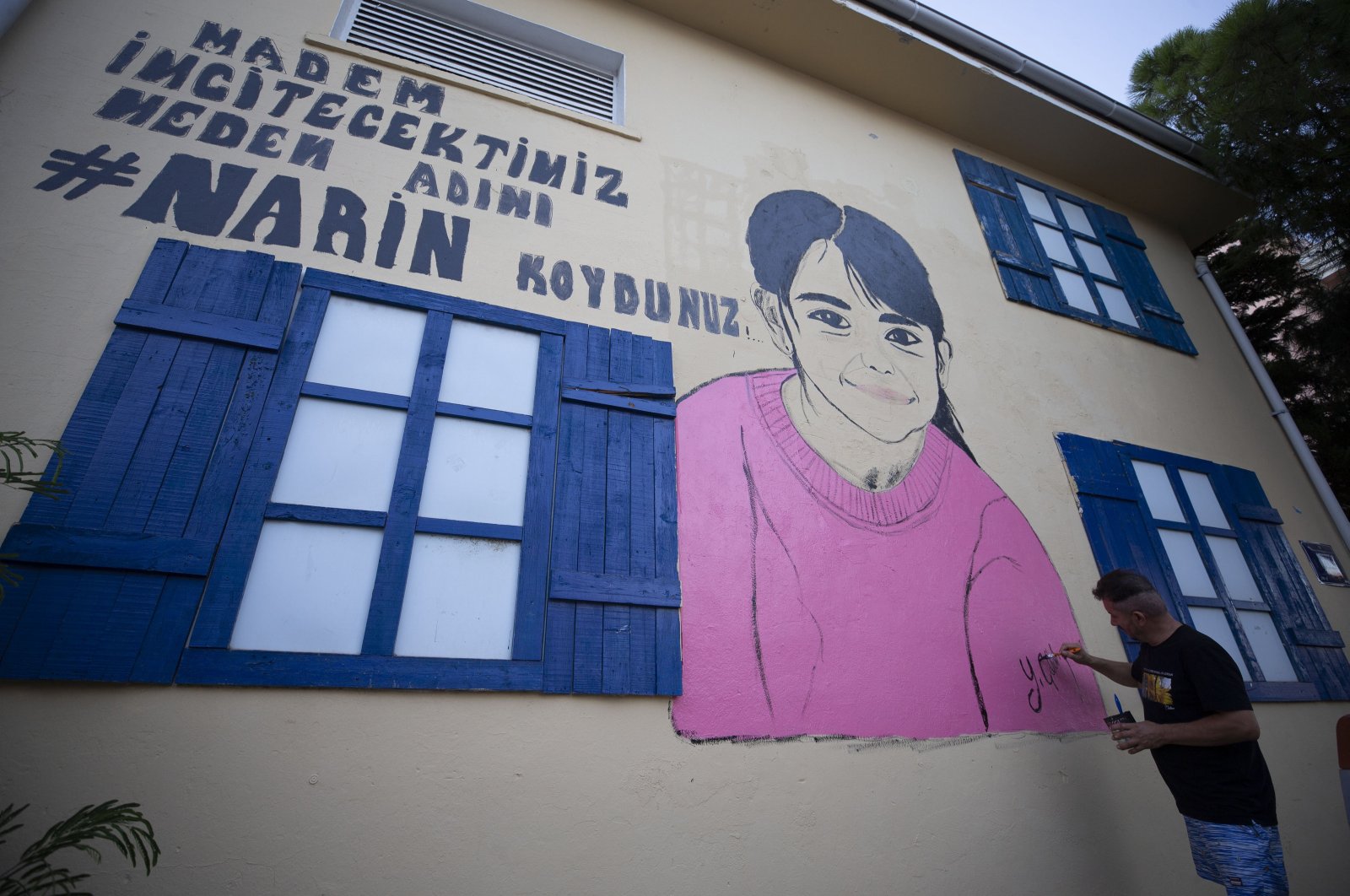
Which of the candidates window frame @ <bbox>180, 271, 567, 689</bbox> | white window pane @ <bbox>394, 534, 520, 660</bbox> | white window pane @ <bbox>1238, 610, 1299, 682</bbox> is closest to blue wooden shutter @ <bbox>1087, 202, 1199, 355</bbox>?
white window pane @ <bbox>1238, 610, 1299, 682</bbox>

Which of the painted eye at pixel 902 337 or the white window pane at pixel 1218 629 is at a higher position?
the painted eye at pixel 902 337

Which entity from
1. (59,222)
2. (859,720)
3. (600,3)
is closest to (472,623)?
(859,720)

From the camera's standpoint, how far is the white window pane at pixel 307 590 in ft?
7.82

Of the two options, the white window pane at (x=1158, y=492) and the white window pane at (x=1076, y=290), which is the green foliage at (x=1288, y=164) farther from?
the white window pane at (x=1158, y=492)

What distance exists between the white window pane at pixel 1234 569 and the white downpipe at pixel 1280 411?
1391mm

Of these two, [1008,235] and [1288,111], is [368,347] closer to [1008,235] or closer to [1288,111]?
[1008,235]

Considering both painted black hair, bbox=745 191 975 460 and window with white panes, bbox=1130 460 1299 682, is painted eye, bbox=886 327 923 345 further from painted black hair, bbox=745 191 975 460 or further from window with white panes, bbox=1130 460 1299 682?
window with white panes, bbox=1130 460 1299 682

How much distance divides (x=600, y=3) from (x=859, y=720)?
470cm

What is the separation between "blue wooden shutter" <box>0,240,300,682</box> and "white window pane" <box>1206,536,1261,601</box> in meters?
5.40

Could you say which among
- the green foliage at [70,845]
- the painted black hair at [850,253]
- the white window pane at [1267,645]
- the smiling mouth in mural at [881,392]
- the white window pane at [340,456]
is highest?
the painted black hair at [850,253]

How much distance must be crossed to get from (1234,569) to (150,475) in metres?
5.78

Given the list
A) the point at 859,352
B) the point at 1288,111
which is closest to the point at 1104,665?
the point at 859,352

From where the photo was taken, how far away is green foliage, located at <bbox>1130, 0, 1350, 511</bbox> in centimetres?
559

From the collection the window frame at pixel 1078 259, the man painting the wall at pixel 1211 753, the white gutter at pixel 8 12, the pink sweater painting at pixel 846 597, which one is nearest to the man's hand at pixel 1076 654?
the pink sweater painting at pixel 846 597
